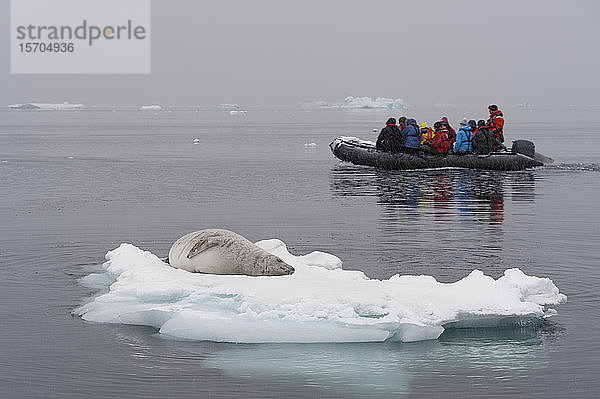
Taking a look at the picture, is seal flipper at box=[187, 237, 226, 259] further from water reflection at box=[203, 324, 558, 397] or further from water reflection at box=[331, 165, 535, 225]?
water reflection at box=[331, 165, 535, 225]

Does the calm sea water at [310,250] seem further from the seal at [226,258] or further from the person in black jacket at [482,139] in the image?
the seal at [226,258]

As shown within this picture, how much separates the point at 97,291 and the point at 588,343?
5101 mm

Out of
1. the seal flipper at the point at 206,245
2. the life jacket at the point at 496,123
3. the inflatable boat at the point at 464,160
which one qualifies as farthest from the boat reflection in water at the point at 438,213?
the seal flipper at the point at 206,245

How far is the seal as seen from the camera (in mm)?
9523

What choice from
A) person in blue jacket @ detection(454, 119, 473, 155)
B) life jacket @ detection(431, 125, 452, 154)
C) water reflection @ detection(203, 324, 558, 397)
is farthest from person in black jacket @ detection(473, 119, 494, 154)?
water reflection @ detection(203, 324, 558, 397)

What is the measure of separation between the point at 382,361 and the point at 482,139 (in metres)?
19.1

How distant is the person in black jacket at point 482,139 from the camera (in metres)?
25.5

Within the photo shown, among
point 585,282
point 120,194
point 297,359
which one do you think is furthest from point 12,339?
point 120,194

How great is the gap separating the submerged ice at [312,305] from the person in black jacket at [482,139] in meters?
16.7

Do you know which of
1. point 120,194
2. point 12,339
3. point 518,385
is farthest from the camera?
point 120,194

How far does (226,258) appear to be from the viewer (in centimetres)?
961

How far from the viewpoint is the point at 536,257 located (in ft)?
39.1

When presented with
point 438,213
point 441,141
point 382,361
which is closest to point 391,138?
point 441,141

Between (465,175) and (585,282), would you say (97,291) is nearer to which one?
(585,282)
